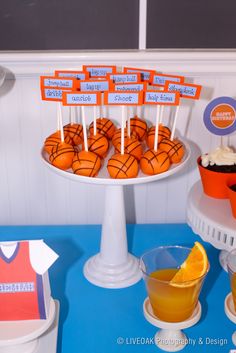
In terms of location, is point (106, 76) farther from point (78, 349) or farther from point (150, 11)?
point (78, 349)

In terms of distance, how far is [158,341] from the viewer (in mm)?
913

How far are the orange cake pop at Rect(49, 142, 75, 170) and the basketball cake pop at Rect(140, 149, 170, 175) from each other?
0.50 ft

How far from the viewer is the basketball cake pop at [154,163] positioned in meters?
0.96

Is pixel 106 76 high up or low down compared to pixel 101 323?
up

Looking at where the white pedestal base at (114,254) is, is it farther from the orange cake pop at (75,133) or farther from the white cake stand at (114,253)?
the orange cake pop at (75,133)

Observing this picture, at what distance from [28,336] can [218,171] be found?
1.86 feet

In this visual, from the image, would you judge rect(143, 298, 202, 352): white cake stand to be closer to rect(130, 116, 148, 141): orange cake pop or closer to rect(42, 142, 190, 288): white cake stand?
rect(42, 142, 190, 288): white cake stand

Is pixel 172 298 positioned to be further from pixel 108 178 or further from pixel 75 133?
pixel 75 133

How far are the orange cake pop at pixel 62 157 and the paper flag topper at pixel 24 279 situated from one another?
0.23 metres

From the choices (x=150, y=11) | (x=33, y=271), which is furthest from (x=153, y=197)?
(x=33, y=271)

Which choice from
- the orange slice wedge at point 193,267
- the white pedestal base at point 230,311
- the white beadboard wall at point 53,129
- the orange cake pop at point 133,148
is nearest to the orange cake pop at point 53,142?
the orange cake pop at point 133,148

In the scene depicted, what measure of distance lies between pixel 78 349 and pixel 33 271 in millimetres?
209

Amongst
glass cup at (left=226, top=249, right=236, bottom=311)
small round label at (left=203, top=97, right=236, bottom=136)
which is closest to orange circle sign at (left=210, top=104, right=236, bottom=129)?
small round label at (left=203, top=97, right=236, bottom=136)

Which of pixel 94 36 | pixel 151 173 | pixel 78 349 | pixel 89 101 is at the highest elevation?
pixel 94 36
